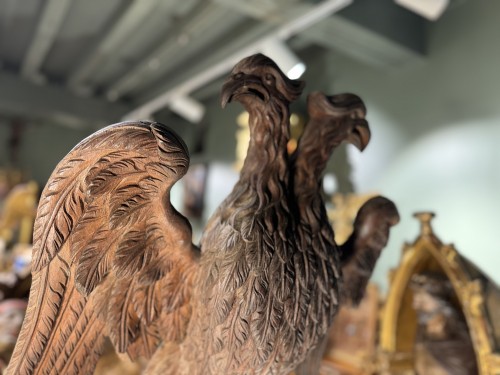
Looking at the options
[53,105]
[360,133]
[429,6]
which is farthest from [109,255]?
[53,105]

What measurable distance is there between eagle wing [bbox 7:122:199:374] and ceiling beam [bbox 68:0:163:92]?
47.5 inches

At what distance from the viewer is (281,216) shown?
657 mm

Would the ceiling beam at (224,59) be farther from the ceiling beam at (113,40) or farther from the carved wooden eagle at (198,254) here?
the carved wooden eagle at (198,254)

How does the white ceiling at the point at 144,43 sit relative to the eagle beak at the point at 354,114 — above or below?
above

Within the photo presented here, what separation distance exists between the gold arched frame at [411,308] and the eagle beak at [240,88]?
57cm

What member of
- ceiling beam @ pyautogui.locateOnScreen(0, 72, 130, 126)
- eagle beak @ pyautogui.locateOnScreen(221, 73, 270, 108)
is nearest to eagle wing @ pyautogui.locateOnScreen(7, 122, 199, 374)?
eagle beak @ pyautogui.locateOnScreen(221, 73, 270, 108)

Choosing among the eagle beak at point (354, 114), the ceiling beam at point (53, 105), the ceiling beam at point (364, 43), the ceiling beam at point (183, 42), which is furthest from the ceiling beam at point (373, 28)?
the ceiling beam at point (53, 105)

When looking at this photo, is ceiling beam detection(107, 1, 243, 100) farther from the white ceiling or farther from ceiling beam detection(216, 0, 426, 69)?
ceiling beam detection(216, 0, 426, 69)

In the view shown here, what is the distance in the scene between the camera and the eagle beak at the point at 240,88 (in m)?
0.61

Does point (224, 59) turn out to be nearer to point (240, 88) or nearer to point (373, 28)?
point (373, 28)

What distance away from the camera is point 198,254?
67 cm

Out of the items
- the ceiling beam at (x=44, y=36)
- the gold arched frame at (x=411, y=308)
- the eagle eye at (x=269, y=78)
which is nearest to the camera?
the eagle eye at (x=269, y=78)

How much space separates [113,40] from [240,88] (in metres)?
1.46

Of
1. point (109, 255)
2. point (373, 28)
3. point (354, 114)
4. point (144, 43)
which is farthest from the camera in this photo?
point (144, 43)
